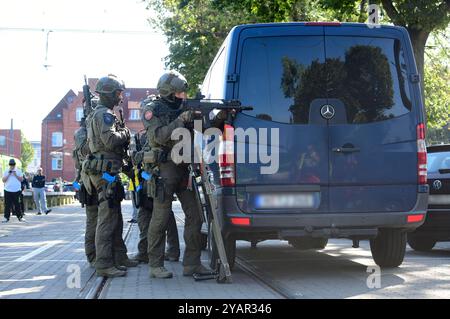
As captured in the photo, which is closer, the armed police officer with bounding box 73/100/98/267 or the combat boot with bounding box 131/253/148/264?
the armed police officer with bounding box 73/100/98/267

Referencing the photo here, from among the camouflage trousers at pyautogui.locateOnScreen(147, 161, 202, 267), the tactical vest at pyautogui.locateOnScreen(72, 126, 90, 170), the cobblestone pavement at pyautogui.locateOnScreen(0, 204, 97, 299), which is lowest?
the cobblestone pavement at pyautogui.locateOnScreen(0, 204, 97, 299)

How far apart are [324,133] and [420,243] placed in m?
4.61

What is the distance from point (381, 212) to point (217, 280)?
1.75 metres

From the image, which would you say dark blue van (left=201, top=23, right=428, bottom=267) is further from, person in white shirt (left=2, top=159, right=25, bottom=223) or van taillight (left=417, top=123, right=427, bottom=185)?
person in white shirt (left=2, top=159, right=25, bottom=223)

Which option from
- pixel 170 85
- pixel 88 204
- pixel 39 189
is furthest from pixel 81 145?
pixel 39 189

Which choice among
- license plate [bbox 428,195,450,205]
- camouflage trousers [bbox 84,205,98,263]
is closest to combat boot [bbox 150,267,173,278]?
camouflage trousers [bbox 84,205,98,263]

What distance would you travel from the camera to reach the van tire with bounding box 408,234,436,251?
35.8 ft

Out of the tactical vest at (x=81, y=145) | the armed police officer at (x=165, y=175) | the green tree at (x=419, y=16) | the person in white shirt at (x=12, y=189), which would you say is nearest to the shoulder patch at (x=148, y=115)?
the armed police officer at (x=165, y=175)

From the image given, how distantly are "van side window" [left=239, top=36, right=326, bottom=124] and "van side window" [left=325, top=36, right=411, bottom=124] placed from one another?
171 millimetres

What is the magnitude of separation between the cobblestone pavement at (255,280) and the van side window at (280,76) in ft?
5.48

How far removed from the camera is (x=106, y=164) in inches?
313

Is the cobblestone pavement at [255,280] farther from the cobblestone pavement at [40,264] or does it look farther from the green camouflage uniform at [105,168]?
the green camouflage uniform at [105,168]

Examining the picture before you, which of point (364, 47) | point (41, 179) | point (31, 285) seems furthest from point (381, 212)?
point (41, 179)

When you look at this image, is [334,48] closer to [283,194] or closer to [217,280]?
[283,194]
